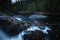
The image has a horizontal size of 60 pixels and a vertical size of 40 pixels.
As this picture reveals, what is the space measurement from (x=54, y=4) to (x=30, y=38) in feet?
1.67

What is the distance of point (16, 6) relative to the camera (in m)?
2.75

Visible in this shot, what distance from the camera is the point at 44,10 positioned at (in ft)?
9.18

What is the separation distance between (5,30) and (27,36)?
0.90 ft

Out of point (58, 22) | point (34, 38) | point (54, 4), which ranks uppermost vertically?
point (54, 4)

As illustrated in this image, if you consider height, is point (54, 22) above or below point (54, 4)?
below

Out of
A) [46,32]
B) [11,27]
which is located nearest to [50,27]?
[46,32]

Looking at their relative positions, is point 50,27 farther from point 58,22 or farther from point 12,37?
point 12,37

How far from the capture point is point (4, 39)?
9.08 feet

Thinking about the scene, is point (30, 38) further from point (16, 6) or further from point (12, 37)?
point (16, 6)

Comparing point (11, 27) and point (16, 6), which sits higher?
point (16, 6)

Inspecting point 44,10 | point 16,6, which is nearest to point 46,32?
point 44,10

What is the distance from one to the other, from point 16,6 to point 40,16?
316mm

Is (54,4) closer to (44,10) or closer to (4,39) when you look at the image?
(44,10)

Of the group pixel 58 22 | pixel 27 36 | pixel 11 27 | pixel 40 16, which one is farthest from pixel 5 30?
pixel 58 22
